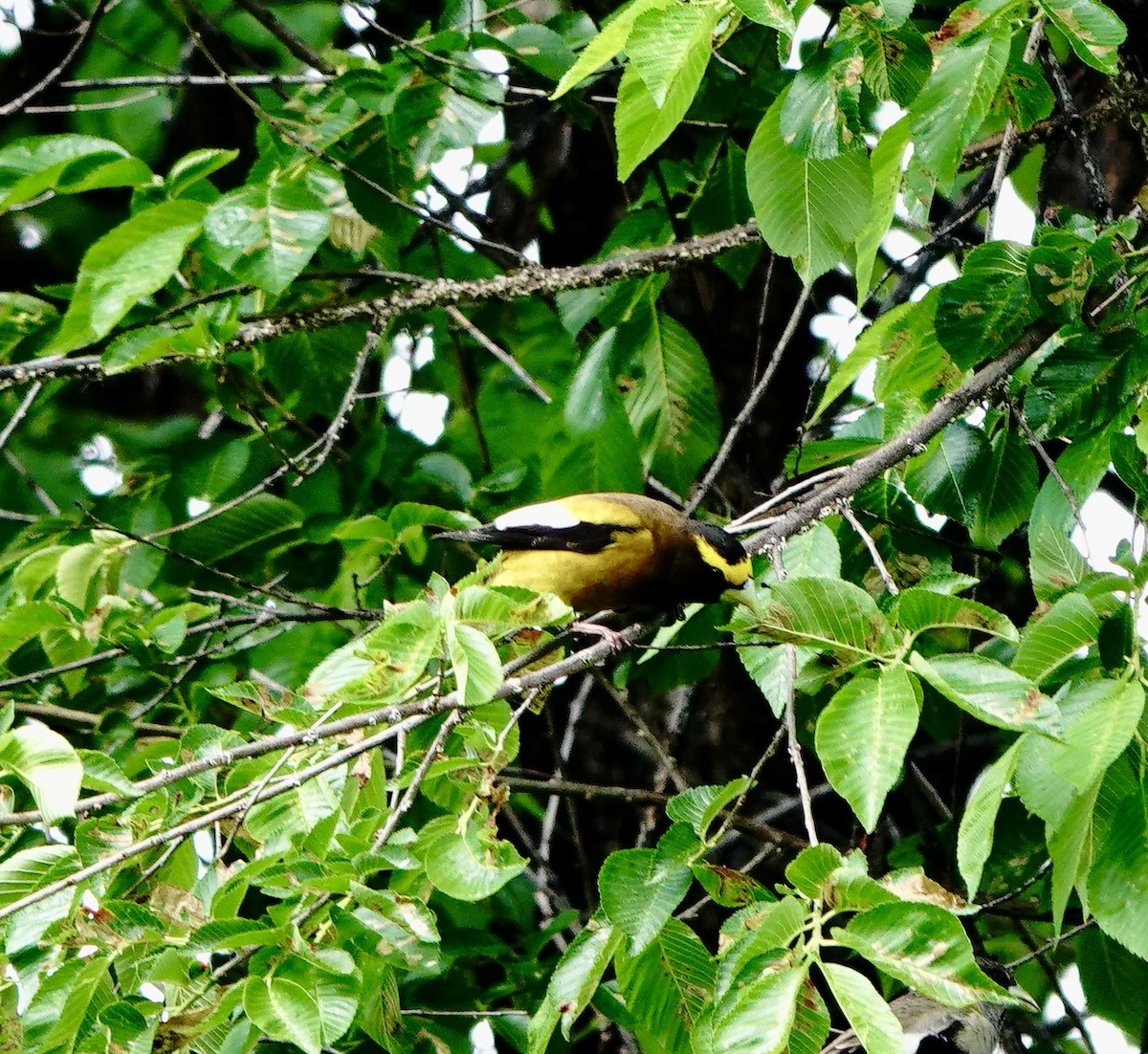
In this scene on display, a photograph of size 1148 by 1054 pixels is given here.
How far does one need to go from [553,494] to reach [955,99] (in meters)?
2.09

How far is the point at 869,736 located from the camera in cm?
230

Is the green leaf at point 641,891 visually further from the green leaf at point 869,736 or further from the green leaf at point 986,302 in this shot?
the green leaf at point 986,302

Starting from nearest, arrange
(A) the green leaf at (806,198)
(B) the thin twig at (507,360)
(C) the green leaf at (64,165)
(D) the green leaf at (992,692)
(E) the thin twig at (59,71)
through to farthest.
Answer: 1. (D) the green leaf at (992,692)
2. (A) the green leaf at (806,198)
3. (C) the green leaf at (64,165)
4. (E) the thin twig at (59,71)
5. (B) the thin twig at (507,360)

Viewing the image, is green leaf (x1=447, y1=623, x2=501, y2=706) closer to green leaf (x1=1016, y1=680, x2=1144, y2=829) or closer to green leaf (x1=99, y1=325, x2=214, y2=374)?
green leaf (x1=1016, y1=680, x2=1144, y2=829)

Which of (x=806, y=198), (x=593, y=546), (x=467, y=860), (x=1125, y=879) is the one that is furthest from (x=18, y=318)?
(x=1125, y=879)

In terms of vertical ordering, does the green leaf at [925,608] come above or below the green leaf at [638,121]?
below

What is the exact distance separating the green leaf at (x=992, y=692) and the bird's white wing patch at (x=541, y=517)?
7.21 ft

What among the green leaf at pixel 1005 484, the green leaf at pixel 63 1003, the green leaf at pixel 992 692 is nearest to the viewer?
the green leaf at pixel 992 692

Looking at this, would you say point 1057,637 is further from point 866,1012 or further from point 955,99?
point 955,99

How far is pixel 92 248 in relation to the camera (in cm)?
388

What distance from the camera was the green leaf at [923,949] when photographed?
2.12 m

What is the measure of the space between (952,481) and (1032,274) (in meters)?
0.61

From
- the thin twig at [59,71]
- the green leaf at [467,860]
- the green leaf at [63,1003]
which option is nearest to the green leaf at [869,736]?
the green leaf at [467,860]

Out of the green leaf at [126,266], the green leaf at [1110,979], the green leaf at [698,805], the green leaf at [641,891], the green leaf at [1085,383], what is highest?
the green leaf at [1085,383]
